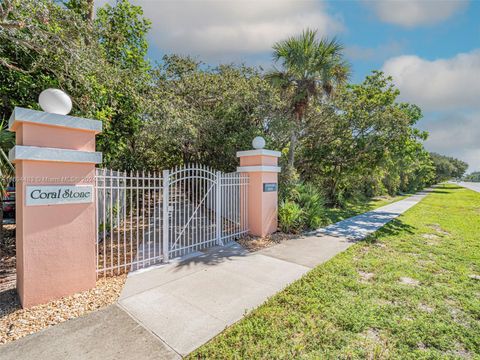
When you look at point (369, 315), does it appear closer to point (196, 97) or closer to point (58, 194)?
point (58, 194)

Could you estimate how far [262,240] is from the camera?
25.7ft

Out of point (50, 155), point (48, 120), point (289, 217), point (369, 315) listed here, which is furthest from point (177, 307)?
point (289, 217)

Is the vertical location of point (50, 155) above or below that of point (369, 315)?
above

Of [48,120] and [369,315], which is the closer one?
[369,315]

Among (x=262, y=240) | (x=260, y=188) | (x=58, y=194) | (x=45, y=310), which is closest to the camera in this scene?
(x=45, y=310)

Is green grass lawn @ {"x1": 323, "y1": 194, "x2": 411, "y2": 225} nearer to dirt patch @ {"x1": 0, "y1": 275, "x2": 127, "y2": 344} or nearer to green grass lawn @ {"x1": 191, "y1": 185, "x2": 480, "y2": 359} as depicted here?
green grass lawn @ {"x1": 191, "y1": 185, "x2": 480, "y2": 359}

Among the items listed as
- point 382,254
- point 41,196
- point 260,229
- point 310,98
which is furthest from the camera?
point 310,98

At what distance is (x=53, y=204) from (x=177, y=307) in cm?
261

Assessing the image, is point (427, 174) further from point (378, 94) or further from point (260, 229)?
point (260, 229)

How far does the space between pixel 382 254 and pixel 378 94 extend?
391 inches

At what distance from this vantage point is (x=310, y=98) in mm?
10133

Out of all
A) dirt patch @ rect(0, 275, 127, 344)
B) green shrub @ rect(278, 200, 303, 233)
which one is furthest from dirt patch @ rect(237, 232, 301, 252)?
dirt patch @ rect(0, 275, 127, 344)

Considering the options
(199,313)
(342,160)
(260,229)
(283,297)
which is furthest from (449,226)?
(199,313)

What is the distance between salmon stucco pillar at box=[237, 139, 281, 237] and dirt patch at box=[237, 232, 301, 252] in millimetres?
197
